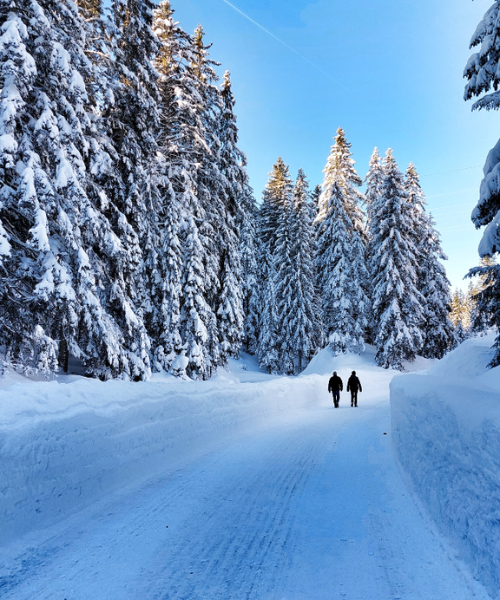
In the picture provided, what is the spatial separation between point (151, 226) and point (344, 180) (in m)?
21.2

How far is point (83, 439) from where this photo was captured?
4609mm

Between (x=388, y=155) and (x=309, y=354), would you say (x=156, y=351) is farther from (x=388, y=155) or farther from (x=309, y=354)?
(x=388, y=155)

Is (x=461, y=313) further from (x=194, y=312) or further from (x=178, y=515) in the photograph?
(x=178, y=515)

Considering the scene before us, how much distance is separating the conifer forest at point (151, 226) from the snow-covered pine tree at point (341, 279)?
0.49 feet

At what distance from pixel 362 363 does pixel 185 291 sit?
15.6m

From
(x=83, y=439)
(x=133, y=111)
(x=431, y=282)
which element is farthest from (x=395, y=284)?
(x=83, y=439)

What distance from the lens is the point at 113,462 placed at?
5129 mm

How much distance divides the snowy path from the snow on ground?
1 cm

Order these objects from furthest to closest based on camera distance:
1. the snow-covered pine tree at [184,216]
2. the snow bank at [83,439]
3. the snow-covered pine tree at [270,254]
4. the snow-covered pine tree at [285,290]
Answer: the snow-covered pine tree at [270,254] < the snow-covered pine tree at [285,290] < the snow-covered pine tree at [184,216] < the snow bank at [83,439]

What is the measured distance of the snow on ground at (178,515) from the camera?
2.92 meters

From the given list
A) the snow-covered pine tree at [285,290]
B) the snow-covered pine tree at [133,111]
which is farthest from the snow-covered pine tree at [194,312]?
the snow-covered pine tree at [285,290]

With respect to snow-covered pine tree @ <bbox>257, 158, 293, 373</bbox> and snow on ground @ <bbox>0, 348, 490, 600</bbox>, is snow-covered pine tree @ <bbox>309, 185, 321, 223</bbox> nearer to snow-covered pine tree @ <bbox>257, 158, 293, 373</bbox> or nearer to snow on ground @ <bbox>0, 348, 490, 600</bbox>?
snow-covered pine tree @ <bbox>257, 158, 293, 373</bbox>

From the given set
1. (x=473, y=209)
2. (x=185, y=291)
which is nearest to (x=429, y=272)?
(x=185, y=291)

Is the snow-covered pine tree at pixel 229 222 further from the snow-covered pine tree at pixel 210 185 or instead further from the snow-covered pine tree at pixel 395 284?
the snow-covered pine tree at pixel 395 284
